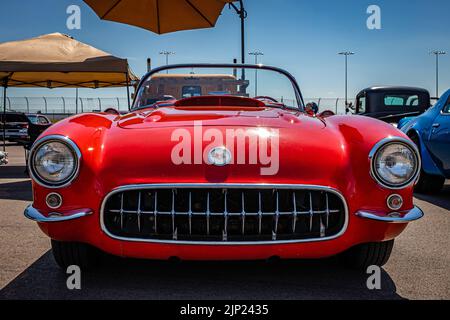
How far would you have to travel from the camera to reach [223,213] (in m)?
2.13

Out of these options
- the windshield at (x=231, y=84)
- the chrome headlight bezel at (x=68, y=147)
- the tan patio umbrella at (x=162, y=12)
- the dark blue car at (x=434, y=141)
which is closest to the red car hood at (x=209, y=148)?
the chrome headlight bezel at (x=68, y=147)

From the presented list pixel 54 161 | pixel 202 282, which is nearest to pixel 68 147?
pixel 54 161

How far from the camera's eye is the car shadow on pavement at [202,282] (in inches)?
86.7

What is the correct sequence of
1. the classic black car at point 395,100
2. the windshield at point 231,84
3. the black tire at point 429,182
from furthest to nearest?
the classic black car at point 395,100 < the black tire at point 429,182 < the windshield at point 231,84

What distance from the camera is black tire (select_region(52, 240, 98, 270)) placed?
2395 millimetres

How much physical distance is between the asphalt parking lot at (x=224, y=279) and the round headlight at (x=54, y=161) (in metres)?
0.53

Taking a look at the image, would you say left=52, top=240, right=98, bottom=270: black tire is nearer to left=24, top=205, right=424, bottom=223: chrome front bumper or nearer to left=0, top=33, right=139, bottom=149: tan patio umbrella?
left=24, top=205, right=424, bottom=223: chrome front bumper

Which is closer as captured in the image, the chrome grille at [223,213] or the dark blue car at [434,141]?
the chrome grille at [223,213]

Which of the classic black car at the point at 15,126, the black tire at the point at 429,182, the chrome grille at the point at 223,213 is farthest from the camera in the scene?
the classic black car at the point at 15,126

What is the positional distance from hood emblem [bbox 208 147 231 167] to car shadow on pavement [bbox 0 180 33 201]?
3560mm

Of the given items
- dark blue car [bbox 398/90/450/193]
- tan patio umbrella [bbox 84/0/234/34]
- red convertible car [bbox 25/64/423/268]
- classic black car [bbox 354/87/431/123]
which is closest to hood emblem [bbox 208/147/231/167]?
red convertible car [bbox 25/64/423/268]

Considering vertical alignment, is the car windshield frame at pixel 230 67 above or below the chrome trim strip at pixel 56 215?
above

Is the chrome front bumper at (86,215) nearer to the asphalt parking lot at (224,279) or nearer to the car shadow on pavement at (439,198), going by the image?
the asphalt parking lot at (224,279)

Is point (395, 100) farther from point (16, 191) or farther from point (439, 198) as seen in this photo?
point (16, 191)
